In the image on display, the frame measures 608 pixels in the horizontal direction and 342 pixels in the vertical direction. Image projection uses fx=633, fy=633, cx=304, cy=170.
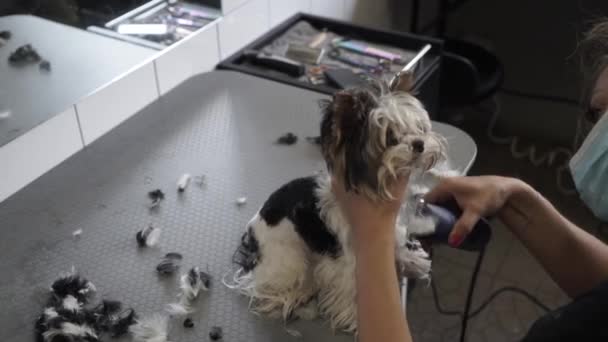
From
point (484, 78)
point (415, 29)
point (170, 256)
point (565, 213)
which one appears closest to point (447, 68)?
point (484, 78)

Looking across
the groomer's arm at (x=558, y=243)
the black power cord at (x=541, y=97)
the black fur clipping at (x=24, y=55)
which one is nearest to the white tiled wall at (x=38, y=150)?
the black fur clipping at (x=24, y=55)

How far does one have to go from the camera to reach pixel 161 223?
1.13m

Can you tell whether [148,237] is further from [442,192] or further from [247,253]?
[442,192]

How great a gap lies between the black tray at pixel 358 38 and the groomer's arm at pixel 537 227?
19.4 inches

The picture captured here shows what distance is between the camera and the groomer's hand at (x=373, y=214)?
2.83ft

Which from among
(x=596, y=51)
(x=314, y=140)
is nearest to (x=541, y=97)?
(x=314, y=140)

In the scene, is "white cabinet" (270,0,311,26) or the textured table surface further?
"white cabinet" (270,0,311,26)

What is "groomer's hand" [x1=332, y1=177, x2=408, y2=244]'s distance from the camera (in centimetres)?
86

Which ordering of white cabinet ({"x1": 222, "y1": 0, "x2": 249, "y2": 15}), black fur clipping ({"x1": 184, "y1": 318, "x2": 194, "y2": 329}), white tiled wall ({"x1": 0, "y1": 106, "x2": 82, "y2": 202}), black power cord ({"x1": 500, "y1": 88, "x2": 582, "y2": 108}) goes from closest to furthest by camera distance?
black fur clipping ({"x1": 184, "y1": 318, "x2": 194, "y2": 329}), white tiled wall ({"x1": 0, "y1": 106, "x2": 82, "y2": 202}), white cabinet ({"x1": 222, "y1": 0, "x2": 249, "y2": 15}), black power cord ({"x1": 500, "y1": 88, "x2": 582, "y2": 108})

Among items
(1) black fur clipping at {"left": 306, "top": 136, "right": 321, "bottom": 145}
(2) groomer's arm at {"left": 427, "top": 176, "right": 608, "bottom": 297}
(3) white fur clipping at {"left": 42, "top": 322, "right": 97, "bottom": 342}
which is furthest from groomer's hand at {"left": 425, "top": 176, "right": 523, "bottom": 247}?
(3) white fur clipping at {"left": 42, "top": 322, "right": 97, "bottom": 342}

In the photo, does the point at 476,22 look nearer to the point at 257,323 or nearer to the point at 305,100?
the point at 305,100

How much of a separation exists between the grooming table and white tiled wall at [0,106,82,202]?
0.02m

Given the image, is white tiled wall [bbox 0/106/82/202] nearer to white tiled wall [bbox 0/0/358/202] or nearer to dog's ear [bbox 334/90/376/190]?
white tiled wall [bbox 0/0/358/202]

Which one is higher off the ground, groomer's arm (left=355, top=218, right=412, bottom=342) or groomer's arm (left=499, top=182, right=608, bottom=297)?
groomer's arm (left=355, top=218, right=412, bottom=342)
